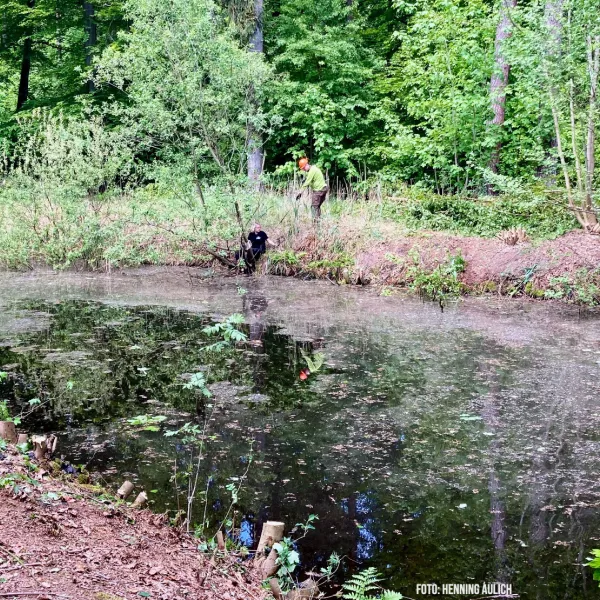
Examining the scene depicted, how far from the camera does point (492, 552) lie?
3.64 metres

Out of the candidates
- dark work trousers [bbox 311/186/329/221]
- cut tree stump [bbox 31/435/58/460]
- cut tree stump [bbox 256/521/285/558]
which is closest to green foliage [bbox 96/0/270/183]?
dark work trousers [bbox 311/186/329/221]

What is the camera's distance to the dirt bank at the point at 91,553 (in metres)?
2.56

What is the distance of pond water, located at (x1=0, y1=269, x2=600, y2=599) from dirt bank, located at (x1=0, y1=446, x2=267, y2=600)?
560 millimetres

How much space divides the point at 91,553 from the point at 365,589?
121cm

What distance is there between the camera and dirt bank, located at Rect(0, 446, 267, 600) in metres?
2.56

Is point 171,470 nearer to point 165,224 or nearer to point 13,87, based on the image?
point 165,224

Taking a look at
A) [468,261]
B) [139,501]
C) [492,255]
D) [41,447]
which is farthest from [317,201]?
[139,501]

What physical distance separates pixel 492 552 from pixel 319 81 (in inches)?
750

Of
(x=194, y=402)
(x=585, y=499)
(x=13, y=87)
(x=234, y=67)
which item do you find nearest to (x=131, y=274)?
(x=234, y=67)

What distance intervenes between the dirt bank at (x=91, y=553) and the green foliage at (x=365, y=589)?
41cm

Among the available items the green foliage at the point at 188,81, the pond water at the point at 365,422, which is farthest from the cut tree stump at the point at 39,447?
the green foliage at the point at 188,81

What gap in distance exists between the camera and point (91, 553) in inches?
114

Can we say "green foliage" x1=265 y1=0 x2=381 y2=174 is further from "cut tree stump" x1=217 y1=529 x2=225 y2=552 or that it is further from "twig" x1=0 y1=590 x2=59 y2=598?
"twig" x1=0 y1=590 x2=59 y2=598

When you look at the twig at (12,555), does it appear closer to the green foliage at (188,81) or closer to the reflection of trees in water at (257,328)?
the reflection of trees in water at (257,328)
